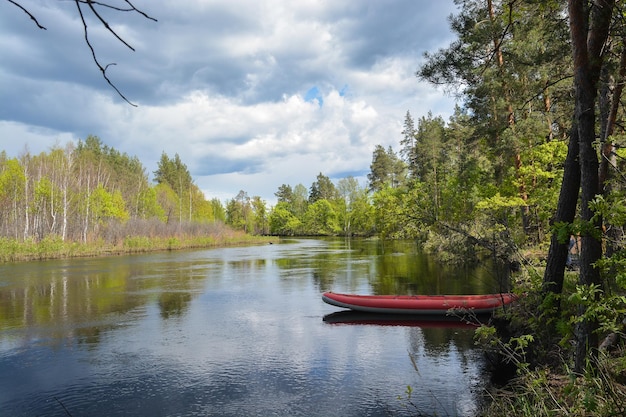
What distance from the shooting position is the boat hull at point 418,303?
1168 cm

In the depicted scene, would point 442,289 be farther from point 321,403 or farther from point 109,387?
point 109,387

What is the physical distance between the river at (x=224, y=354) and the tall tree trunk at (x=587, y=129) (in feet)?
6.07

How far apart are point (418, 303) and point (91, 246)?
102ft

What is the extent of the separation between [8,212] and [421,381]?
40600 millimetres

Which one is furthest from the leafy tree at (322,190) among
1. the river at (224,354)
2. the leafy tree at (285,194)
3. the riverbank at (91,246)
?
the river at (224,354)

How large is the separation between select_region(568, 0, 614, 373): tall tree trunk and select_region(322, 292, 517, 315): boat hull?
6434 mm

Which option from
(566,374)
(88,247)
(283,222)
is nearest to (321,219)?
(283,222)

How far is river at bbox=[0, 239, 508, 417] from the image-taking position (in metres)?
7.33

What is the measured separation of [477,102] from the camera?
21.4 meters

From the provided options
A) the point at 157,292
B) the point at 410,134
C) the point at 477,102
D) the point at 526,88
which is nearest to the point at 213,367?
the point at 157,292

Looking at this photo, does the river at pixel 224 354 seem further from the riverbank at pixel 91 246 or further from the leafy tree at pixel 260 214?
the leafy tree at pixel 260 214

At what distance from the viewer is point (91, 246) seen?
117ft

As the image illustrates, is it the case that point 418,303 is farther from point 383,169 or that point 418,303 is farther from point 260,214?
point 260,214

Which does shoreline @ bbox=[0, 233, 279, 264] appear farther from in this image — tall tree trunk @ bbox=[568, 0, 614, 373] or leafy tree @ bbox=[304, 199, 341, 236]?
leafy tree @ bbox=[304, 199, 341, 236]
